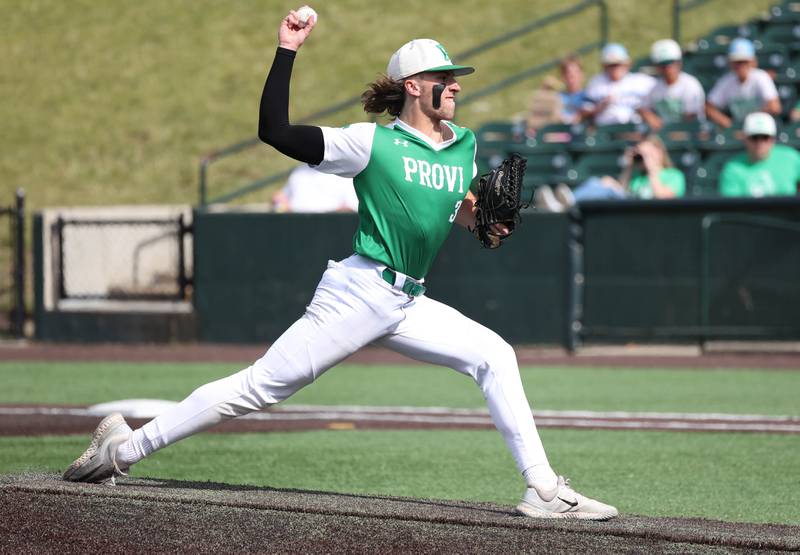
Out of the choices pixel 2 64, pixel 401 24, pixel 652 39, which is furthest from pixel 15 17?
pixel 652 39

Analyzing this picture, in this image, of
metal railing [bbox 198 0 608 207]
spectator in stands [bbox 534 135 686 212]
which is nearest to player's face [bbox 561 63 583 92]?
metal railing [bbox 198 0 608 207]

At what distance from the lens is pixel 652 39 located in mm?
29766

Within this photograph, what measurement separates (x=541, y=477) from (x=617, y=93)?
1242cm

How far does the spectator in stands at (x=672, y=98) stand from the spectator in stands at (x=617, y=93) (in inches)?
12.6

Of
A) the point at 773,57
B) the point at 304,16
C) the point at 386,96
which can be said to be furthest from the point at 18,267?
the point at 304,16

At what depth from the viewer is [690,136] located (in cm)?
1582

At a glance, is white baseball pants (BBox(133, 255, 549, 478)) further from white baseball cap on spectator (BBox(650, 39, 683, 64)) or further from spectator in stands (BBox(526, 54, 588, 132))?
spectator in stands (BBox(526, 54, 588, 132))

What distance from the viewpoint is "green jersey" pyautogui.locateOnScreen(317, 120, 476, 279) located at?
18.0 ft

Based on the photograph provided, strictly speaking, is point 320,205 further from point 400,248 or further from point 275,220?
point 400,248

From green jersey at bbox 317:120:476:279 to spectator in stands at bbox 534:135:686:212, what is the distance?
374 inches

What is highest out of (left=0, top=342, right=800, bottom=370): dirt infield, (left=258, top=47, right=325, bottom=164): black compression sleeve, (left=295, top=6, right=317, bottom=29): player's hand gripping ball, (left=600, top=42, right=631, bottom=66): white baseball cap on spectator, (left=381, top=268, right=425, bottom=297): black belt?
(left=600, top=42, right=631, bottom=66): white baseball cap on spectator

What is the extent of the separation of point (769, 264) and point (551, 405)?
4.51 meters

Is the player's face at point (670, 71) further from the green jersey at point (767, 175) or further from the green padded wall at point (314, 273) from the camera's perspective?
the green padded wall at point (314, 273)

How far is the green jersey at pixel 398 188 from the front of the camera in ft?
18.0
